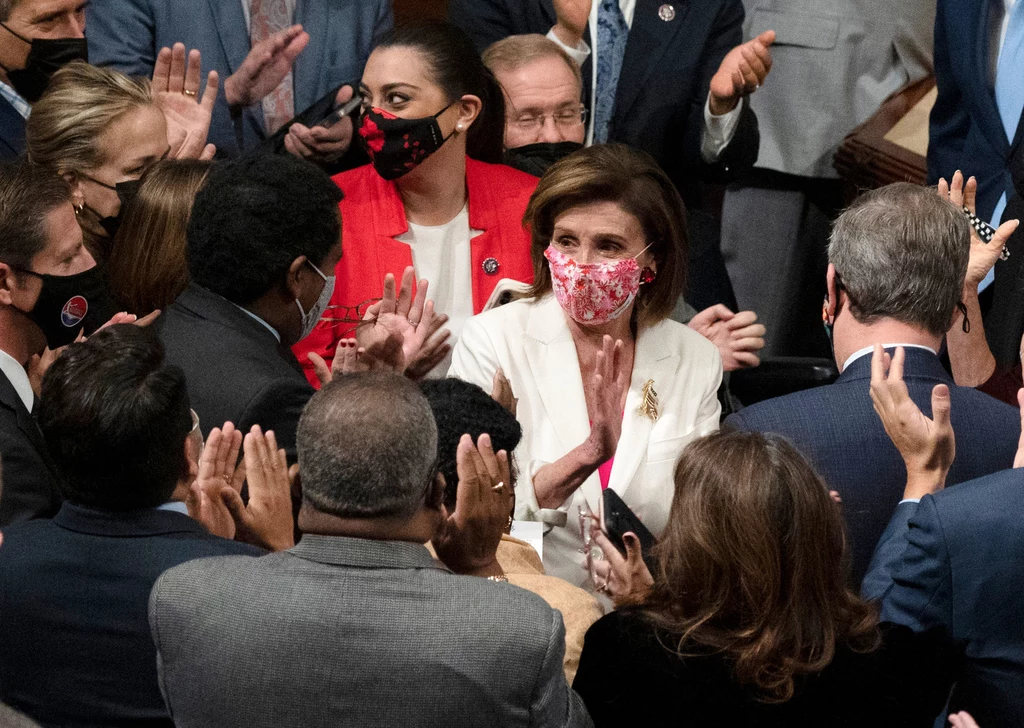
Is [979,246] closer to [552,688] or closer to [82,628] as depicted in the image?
[552,688]

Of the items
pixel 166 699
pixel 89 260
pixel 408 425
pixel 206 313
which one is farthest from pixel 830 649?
pixel 89 260

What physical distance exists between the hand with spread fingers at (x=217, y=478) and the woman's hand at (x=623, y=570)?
2.46 ft

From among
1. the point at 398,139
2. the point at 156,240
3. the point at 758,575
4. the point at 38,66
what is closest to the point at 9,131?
the point at 38,66

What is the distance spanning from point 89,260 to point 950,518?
2204mm

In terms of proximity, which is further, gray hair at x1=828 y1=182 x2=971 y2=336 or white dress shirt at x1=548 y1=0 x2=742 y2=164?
white dress shirt at x1=548 y1=0 x2=742 y2=164

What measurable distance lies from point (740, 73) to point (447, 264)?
1.21 metres

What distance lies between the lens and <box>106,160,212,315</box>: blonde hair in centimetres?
339

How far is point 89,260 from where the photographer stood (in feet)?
11.1

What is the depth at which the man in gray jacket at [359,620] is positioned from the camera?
76.9 inches

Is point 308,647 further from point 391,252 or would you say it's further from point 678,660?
point 391,252

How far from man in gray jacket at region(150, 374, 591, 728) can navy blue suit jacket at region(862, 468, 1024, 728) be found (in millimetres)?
686

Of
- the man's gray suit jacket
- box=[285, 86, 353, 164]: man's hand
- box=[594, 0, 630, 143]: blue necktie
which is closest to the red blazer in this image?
box=[285, 86, 353, 164]: man's hand

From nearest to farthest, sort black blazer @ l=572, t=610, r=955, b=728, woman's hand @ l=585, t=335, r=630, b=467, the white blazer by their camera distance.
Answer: black blazer @ l=572, t=610, r=955, b=728
woman's hand @ l=585, t=335, r=630, b=467
the white blazer

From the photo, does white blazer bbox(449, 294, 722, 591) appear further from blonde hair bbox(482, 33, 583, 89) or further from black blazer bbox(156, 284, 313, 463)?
blonde hair bbox(482, 33, 583, 89)
